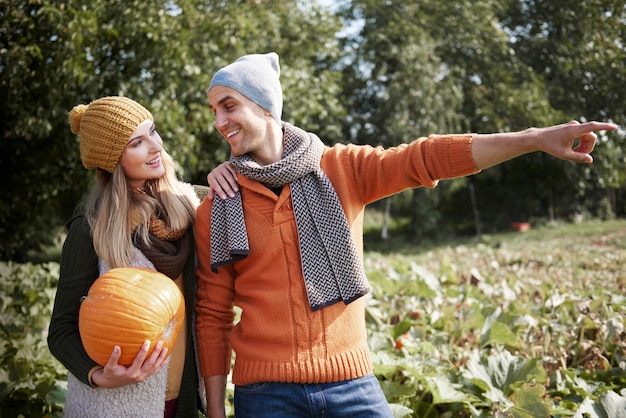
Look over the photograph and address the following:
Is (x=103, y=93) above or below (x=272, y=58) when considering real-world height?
below

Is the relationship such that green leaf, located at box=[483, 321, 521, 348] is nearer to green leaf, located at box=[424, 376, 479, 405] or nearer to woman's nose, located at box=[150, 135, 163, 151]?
green leaf, located at box=[424, 376, 479, 405]

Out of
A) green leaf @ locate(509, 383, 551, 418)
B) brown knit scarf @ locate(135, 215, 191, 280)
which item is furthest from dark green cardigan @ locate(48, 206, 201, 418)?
green leaf @ locate(509, 383, 551, 418)

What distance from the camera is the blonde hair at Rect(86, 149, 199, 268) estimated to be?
6.68 ft

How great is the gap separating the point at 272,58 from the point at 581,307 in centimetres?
265

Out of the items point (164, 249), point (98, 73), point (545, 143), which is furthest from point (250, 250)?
point (98, 73)

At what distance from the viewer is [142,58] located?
7980 mm

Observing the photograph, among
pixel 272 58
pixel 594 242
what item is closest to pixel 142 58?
pixel 272 58

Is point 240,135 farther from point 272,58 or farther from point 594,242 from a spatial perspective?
point 594,242

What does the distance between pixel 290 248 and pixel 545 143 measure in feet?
2.97

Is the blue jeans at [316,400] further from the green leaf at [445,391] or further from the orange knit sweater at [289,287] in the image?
the green leaf at [445,391]

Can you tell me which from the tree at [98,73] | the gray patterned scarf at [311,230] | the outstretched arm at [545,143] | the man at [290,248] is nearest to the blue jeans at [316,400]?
the man at [290,248]

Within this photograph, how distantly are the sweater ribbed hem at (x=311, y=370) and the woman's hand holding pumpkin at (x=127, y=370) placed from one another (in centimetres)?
31

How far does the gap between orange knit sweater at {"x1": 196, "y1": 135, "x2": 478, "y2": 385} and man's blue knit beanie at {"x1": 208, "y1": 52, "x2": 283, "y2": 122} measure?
0.29 meters

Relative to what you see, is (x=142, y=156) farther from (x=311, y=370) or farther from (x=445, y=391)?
(x=445, y=391)
